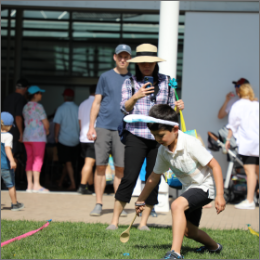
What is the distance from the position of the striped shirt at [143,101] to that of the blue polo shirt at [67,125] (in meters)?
4.10

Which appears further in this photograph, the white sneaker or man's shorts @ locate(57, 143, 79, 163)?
man's shorts @ locate(57, 143, 79, 163)

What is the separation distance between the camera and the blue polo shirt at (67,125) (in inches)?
349

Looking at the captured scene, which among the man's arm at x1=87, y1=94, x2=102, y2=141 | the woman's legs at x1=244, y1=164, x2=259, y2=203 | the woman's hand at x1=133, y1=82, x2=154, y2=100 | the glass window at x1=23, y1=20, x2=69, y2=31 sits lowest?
the woman's legs at x1=244, y1=164, x2=259, y2=203

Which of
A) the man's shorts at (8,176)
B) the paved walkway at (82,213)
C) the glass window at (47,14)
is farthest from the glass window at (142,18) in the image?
the man's shorts at (8,176)

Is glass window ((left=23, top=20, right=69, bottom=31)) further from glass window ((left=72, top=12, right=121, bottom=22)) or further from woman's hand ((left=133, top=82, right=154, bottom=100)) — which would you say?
woman's hand ((left=133, top=82, right=154, bottom=100))

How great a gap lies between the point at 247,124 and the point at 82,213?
3067mm

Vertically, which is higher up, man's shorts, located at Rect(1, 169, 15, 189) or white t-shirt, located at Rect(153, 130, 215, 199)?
white t-shirt, located at Rect(153, 130, 215, 199)

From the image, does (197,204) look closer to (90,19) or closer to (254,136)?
(254,136)

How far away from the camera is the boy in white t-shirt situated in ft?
11.1

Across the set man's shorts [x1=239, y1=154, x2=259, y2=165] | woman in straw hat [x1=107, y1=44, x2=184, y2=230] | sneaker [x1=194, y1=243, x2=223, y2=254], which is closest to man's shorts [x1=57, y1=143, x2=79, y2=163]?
Answer: man's shorts [x1=239, y1=154, x2=259, y2=165]

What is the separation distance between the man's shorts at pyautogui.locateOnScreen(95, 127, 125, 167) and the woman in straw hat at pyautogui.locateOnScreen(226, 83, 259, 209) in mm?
2252

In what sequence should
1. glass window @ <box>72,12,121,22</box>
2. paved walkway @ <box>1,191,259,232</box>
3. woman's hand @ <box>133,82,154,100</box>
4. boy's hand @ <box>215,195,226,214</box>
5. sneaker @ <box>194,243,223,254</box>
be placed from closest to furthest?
boy's hand @ <box>215,195,226,214</box> < sneaker @ <box>194,243,223,254</box> < woman's hand @ <box>133,82,154,100</box> < paved walkway @ <box>1,191,259,232</box> < glass window @ <box>72,12,121,22</box>

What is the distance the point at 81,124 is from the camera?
8383mm

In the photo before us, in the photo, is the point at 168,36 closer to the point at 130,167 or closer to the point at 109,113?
the point at 109,113
